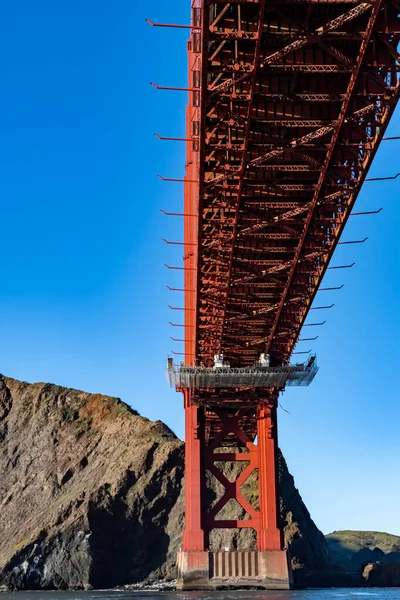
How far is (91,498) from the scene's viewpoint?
68.8m

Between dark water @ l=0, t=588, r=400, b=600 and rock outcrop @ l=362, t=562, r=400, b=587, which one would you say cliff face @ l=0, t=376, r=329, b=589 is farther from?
dark water @ l=0, t=588, r=400, b=600

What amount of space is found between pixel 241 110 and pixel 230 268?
947 cm

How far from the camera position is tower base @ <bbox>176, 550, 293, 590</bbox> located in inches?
1796

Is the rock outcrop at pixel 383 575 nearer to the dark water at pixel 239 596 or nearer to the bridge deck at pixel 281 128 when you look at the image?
A: the dark water at pixel 239 596

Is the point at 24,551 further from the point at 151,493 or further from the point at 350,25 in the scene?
the point at 350,25

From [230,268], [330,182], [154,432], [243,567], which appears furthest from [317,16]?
[154,432]

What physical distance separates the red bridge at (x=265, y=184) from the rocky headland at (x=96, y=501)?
21.1 m

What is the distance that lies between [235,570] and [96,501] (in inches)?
973

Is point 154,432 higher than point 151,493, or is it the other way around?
point 154,432

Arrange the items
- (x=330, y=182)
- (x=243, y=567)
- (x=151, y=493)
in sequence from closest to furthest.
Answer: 1. (x=330, y=182)
2. (x=243, y=567)
3. (x=151, y=493)

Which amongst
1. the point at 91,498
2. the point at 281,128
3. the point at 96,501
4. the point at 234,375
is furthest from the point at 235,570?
the point at 281,128

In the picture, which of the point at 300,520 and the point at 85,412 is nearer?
the point at 300,520

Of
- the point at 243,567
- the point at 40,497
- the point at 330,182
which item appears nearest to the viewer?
the point at 330,182

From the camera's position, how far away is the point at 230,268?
106 feet
